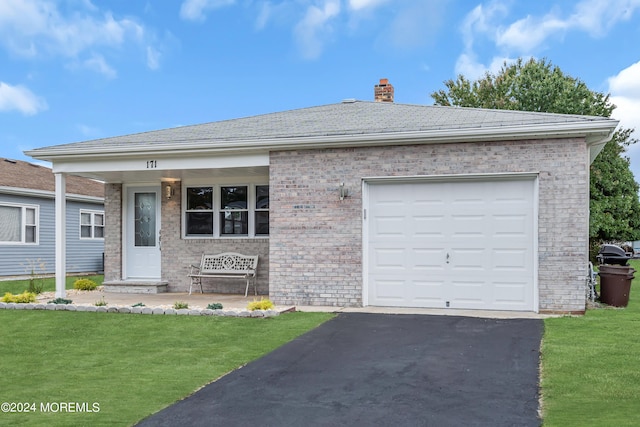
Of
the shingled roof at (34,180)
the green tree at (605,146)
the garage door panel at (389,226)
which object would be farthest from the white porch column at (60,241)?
the green tree at (605,146)

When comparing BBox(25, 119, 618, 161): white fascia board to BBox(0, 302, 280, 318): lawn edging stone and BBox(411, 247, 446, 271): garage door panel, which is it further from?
BBox(0, 302, 280, 318): lawn edging stone

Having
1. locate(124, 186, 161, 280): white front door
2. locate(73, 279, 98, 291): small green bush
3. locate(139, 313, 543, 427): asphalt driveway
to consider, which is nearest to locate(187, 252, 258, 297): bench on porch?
locate(124, 186, 161, 280): white front door

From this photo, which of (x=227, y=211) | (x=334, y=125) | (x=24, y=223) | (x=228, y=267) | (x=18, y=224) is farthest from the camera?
(x=24, y=223)

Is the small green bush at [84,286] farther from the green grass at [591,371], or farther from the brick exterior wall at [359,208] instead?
the green grass at [591,371]

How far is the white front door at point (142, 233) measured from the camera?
14.8 meters

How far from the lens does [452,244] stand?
35.0 feet

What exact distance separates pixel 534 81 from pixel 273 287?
2501 centimetres

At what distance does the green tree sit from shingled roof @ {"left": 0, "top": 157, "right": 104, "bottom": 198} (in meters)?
21.6

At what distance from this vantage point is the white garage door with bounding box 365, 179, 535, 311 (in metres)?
10.4

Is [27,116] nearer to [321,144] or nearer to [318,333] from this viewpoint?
[321,144]

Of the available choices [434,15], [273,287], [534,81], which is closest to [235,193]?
[273,287]

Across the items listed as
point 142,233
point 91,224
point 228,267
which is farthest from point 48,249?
point 228,267

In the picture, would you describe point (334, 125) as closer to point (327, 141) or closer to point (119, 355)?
point (327, 141)

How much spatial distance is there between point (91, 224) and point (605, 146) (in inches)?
996
